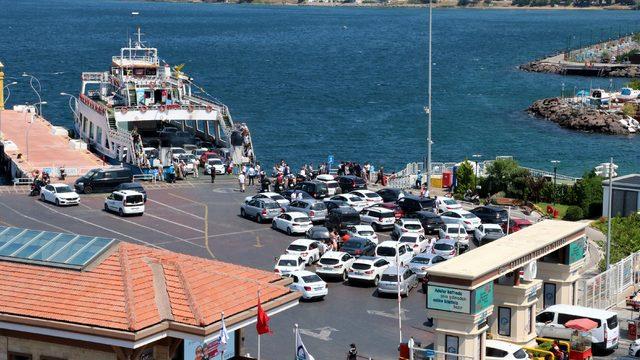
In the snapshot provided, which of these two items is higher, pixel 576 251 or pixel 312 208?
pixel 576 251

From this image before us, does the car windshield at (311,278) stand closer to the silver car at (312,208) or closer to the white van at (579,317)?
the white van at (579,317)

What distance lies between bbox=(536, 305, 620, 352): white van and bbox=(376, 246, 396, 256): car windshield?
434 inches

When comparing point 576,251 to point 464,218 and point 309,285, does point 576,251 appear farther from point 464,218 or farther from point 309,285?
point 464,218

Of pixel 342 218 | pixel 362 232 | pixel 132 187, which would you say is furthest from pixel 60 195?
pixel 362 232

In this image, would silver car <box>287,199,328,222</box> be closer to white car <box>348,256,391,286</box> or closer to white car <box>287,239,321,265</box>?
white car <box>287,239,321,265</box>

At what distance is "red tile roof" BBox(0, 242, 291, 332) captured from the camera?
73.4ft

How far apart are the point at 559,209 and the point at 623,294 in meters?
19.8

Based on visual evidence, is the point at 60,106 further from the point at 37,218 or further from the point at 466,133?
the point at 37,218

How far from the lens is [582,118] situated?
12019 centimetres

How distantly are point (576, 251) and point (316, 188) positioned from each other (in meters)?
25.2

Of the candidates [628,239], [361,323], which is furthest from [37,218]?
[628,239]


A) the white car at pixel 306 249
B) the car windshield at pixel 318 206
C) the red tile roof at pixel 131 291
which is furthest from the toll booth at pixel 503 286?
the car windshield at pixel 318 206

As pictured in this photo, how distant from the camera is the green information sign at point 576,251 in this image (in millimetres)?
37969

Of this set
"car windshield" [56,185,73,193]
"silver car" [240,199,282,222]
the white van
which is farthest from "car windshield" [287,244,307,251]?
"car windshield" [56,185,73,193]
